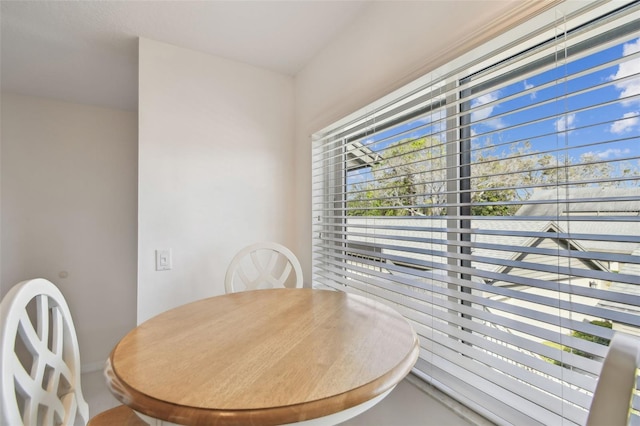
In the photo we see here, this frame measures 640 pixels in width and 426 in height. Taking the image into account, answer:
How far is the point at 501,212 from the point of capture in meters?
1.00

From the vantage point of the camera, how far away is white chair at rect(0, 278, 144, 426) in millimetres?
680

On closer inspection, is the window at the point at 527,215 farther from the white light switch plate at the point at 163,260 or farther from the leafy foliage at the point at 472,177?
the white light switch plate at the point at 163,260

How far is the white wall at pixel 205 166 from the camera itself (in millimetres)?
1743

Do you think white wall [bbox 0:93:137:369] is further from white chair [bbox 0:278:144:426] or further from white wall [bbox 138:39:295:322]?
white chair [bbox 0:278:144:426]

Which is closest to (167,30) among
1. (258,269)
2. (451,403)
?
(258,269)

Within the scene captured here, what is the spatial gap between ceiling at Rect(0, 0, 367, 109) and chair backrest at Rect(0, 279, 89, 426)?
1.55 meters

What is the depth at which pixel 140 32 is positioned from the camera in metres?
1.71

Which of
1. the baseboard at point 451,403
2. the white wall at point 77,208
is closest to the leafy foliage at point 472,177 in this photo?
the baseboard at point 451,403

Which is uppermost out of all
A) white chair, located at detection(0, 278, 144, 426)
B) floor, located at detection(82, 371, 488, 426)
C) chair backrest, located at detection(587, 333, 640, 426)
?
chair backrest, located at detection(587, 333, 640, 426)

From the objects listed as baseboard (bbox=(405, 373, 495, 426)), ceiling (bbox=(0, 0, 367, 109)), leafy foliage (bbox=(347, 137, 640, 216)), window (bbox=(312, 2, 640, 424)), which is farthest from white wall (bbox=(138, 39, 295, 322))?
baseboard (bbox=(405, 373, 495, 426))

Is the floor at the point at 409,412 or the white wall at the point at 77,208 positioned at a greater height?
the white wall at the point at 77,208

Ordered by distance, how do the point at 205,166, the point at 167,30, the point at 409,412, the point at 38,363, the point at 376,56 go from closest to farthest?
the point at 38,363 < the point at 409,412 < the point at 376,56 < the point at 167,30 < the point at 205,166

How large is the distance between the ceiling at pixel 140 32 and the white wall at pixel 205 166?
0.49 feet

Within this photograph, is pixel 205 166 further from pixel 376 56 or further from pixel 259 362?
pixel 259 362
